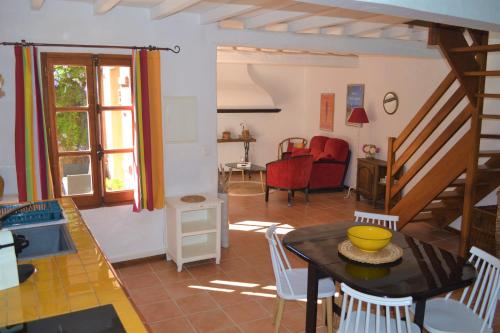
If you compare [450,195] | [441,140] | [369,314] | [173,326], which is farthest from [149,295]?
[450,195]

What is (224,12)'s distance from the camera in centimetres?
401

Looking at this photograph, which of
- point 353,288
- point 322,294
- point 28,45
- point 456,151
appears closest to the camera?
point 353,288

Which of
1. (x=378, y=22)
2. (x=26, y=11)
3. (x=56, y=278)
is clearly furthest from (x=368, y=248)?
(x=26, y=11)

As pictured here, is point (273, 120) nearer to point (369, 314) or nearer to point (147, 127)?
point (147, 127)

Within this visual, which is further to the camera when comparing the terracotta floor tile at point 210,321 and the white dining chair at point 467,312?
the terracotta floor tile at point 210,321

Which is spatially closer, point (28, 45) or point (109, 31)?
point (28, 45)

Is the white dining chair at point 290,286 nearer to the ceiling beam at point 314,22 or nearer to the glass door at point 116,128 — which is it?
the glass door at point 116,128

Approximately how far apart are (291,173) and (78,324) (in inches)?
227

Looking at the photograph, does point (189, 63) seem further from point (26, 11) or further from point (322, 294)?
point (322, 294)

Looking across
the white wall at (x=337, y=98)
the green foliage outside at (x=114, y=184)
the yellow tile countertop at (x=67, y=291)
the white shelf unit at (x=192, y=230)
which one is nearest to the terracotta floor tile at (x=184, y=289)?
the white shelf unit at (x=192, y=230)

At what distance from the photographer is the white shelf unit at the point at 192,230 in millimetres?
4434

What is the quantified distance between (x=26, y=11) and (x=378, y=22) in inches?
133

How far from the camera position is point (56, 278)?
1.95 m

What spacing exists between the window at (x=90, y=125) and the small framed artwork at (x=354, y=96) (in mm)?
4649
